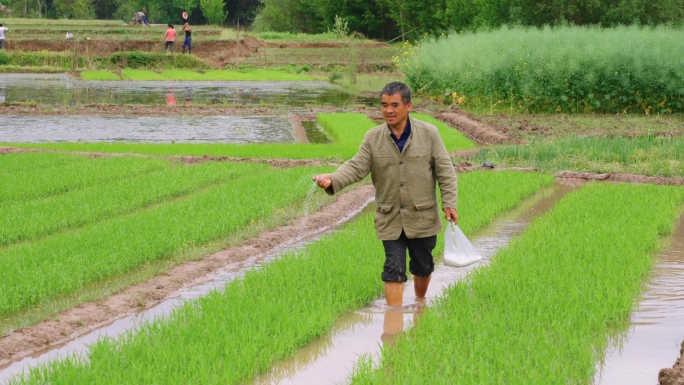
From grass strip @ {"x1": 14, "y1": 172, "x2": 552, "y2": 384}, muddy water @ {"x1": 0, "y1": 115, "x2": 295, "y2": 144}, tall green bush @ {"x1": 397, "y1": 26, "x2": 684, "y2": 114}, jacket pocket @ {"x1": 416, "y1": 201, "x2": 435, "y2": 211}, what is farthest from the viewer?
tall green bush @ {"x1": 397, "y1": 26, "x2": 684, "y2": 114}

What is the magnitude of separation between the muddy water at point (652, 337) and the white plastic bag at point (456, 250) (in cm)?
115

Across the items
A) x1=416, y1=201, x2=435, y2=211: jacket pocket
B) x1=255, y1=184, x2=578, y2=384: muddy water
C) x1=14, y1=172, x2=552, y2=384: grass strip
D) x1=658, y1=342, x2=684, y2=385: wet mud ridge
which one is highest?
x1=416, y1=201, x2=435, y2=211: jacket pocket

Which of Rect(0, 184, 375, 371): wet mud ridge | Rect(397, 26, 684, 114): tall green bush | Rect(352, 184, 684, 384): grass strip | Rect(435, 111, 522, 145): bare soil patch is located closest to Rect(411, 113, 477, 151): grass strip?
Rect(435, 111, 522, 145): bare soil patch

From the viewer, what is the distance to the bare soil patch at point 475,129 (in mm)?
17359

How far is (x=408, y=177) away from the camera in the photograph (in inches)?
245

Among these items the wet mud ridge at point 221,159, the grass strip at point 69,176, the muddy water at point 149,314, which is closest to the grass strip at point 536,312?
the muddy water at point 149,314

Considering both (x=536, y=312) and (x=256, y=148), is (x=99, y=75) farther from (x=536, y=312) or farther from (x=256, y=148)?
(x=536, y=312)

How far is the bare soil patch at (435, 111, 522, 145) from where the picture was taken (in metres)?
17.4

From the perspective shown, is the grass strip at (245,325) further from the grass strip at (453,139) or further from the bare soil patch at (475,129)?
the bare soil patch at (475,129)

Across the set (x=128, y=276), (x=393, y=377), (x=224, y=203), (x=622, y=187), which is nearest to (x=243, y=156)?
(x=224, y=203)

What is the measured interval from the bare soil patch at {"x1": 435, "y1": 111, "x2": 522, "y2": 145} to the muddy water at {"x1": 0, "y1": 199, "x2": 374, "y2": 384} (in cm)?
819

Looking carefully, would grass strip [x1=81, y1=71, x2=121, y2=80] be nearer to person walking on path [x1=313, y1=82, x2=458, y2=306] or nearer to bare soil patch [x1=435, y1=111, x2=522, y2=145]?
bare soil patch [x1=435, y1=111, x2=522, y2=145]

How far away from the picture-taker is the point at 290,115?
24.2 metres

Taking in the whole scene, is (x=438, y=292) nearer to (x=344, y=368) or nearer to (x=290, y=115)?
(x=344, y=368)
